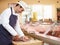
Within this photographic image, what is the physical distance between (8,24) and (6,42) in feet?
0.88

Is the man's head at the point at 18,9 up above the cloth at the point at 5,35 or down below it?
above

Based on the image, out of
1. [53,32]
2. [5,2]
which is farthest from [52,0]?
[53,32]

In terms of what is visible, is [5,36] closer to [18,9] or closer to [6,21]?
[6,21]

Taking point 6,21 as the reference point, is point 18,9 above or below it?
above

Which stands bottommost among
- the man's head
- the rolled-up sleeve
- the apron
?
the apron

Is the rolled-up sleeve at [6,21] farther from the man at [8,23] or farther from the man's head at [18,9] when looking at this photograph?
the man's head at [18,9]

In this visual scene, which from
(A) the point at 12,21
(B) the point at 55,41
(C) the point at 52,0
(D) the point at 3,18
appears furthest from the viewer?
(C) the point at 52,0

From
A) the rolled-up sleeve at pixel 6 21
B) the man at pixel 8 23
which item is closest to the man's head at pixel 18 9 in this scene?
the man at pixel 8 23

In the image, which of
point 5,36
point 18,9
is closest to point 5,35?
point 5,36

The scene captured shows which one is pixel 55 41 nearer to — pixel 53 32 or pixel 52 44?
pixel 52 44

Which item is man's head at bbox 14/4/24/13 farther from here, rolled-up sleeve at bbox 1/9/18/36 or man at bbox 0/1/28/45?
rolled-up sleeve at bbox 1/9/18/36

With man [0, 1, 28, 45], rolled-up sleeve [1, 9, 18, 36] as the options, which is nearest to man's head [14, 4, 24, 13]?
man [0, 1, 28, 45]

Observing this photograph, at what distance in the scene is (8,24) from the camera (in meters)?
2.48

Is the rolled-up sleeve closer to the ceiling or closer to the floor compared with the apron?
closer to the ceiling
